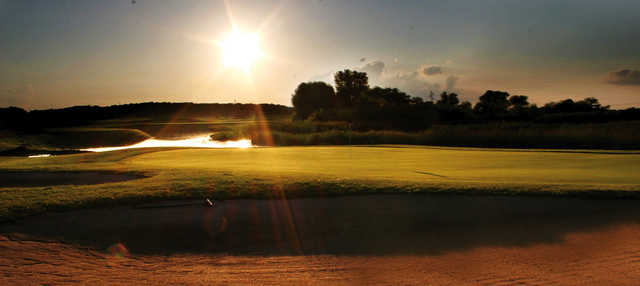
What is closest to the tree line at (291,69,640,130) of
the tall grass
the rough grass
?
the tall grass

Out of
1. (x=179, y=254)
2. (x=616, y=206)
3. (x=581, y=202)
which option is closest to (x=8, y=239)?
(x=179, y=254)

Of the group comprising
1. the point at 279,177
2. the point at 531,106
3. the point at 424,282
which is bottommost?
the point at 424,282

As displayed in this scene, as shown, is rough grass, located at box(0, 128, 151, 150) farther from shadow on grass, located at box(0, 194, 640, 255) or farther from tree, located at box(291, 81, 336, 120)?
shadow on grass, located at box(0, 194, 640, 255)

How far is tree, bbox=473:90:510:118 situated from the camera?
77062 mm

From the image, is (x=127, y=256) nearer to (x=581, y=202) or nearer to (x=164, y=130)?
(x=581, y=202)

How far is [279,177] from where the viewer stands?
8703mm

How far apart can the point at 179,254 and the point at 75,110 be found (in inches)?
3928

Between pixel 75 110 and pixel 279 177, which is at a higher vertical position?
pixel 75 110

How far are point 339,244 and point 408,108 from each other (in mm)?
66041

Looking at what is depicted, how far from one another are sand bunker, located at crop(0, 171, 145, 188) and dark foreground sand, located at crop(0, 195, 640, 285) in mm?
4197

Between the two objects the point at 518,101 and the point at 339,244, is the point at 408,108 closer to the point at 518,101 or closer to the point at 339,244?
the point at 518,101

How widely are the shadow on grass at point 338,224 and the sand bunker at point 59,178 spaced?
13.5 ft

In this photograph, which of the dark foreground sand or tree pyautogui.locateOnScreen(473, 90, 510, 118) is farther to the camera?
tree pyautogui.locateOnScreen(473, 90, 510, 118)

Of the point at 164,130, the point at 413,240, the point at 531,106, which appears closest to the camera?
the point at 413,240
